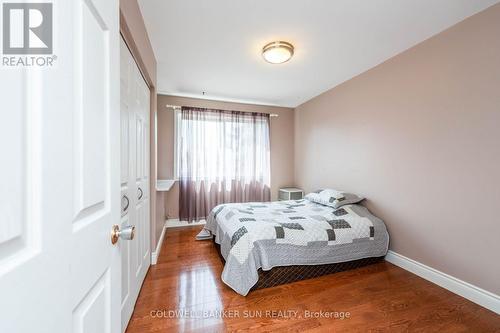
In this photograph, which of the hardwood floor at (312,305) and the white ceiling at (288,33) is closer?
the hardwood floor at (312,305)

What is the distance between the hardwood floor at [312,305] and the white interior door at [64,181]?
996 millimetres

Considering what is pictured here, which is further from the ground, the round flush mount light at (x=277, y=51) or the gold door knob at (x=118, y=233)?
the round flush mount light at (x=277, y=51)

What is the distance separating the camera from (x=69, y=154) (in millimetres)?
540

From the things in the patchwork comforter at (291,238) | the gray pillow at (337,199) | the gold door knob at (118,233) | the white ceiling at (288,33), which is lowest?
the patchwork comforter at (291,238)

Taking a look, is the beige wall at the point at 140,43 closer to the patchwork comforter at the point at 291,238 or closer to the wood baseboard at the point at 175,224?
the patchwork comforter at the point at 291,238

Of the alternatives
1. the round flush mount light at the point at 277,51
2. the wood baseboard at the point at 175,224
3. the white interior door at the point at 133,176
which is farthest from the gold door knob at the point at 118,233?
the wood baseboard at the point at 175,224

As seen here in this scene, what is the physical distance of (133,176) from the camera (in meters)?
1.64

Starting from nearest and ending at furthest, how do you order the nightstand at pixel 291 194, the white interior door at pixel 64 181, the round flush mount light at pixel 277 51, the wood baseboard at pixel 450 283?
the white interior door at pixel 64 181
the wood baseboard at pixel 450 283
the round flush mount light at pixel 277 51
the nightstand at pixel 291 194

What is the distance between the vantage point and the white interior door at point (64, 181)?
0.38m

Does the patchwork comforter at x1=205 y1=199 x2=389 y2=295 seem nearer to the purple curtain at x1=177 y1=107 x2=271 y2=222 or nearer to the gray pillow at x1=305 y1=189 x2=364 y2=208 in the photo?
the gray pillow at x1=305 y1=189 x2=364 y2=208

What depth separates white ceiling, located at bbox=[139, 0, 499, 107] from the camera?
66.4 inches

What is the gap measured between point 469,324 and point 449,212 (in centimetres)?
89

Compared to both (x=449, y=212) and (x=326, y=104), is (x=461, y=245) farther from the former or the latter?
(x=326, y=104)

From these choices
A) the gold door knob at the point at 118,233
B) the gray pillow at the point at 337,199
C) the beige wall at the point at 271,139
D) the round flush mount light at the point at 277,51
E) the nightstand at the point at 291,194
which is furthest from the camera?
the nightstand at the point at 291,194
